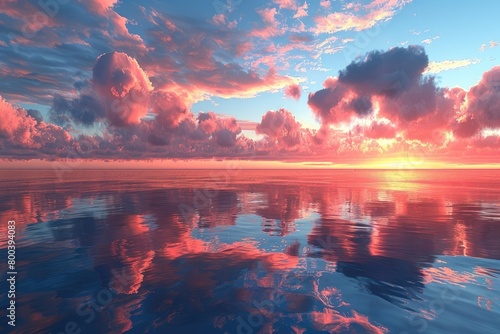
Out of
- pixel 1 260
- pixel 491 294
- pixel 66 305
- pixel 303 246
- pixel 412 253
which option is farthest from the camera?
pixel 303 246

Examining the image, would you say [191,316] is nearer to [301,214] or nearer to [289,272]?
[289,272]

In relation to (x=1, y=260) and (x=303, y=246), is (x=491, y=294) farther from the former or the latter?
(x=1, y=260)

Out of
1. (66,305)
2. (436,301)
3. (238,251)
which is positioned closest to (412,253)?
(436,301)

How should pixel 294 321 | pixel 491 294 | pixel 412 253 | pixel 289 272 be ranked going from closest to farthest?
1. pixel 294 321
2. pixel 491 294
3. pixel 289 272
4. pixel 412 253

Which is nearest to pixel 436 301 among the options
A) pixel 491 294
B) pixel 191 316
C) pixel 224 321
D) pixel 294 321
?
pixel 491 294

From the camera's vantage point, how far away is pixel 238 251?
1695 cm

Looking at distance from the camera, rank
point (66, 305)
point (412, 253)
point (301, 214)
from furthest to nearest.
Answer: point (301, 214) → point (412, 253) → point (66, 305)

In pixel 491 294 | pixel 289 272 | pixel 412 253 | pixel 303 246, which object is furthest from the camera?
pixel 303 246

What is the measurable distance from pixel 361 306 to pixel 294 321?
2.90 m

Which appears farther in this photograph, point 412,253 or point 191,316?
point 412,253

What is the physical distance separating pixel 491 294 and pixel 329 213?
2038 cm

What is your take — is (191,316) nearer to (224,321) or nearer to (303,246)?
(224,321)

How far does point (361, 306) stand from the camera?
1021cm

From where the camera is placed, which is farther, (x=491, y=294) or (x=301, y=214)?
(x=301, y=214)
